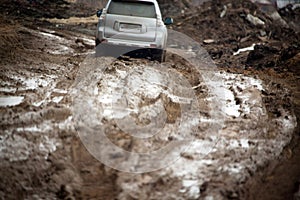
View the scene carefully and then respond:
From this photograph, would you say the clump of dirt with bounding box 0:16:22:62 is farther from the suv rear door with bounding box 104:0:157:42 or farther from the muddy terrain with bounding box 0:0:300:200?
the suv rear door with bounding box 104:0:157:42

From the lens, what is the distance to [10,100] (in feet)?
14.6

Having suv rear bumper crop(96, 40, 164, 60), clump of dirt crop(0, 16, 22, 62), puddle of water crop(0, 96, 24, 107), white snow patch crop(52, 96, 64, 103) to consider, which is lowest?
clump of dirt crop(0, 16, 22, 62)

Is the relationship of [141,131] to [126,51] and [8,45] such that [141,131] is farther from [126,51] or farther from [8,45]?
[8,45]

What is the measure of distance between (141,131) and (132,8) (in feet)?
12.9

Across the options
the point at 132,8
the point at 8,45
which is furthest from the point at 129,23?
the point at 8,45

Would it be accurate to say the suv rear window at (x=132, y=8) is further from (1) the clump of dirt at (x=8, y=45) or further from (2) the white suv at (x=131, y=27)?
(1) the clump of dirt at (x=8, y=45)

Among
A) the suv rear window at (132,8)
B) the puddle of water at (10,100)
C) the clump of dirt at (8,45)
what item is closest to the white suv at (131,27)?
the suv rear window at (132,8)

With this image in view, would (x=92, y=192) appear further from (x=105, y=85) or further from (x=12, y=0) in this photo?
(x=12, y=0)

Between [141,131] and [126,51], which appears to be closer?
[141,131]

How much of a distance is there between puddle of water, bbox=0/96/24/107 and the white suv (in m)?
2.56

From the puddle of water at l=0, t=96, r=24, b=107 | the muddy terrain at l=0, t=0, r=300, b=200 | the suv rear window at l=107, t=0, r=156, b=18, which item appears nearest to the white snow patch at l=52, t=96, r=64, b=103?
the muddy terrain at l=0, t=0, r=300, b=200

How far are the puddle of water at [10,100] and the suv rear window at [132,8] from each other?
3.12 metres

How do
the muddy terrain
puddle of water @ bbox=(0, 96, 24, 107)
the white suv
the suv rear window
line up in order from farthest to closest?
the suv rear window
the white suv
puddle of water @ bbox=(0, 96, 24, 107)
the muddy terrain

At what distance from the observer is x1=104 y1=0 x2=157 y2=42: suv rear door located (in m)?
6.54
